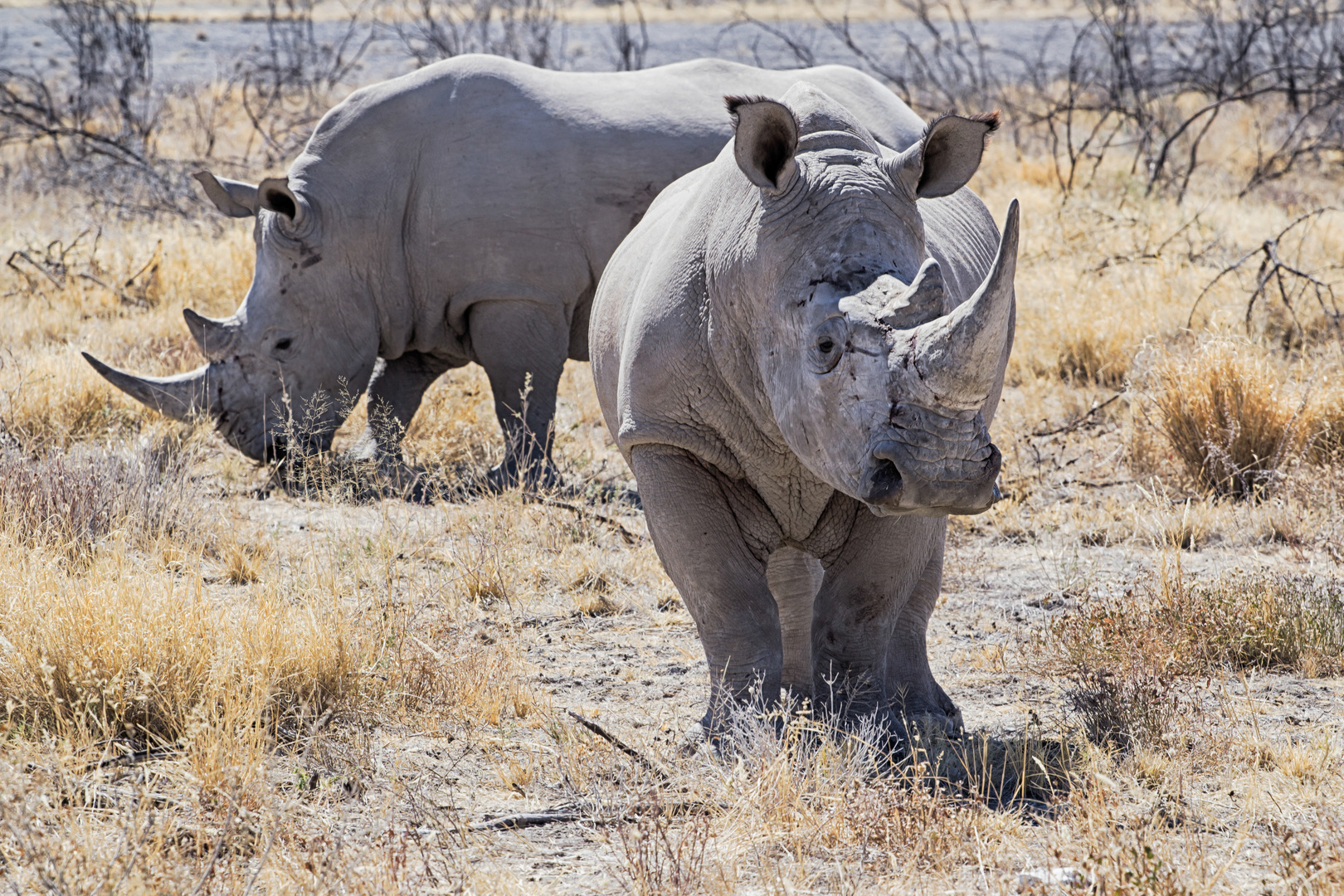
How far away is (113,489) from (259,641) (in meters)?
2.01

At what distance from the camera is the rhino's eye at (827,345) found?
125 inches

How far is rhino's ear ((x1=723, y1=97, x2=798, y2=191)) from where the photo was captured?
11.4 ft

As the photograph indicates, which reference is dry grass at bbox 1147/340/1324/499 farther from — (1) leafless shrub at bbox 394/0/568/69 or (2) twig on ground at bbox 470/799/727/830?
(1) leafless shrub at bbox 394/0/568/69

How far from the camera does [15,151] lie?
14.7 metres

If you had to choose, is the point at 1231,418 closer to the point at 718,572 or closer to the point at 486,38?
the point at 718,572

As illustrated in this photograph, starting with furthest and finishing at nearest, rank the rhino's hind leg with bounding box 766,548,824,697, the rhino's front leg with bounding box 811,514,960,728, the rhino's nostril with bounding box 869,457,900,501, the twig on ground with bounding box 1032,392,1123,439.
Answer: the twig on ground with bounding box 1032,392,1123,439, the rhino's hind leg with bounding box 766,548,824,697, the rhino's front leg with bounding box 811,514,960,728, the rhino's nostril with bounding box 869,457,900,501

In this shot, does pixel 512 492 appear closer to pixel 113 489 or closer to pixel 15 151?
pixel 113 489

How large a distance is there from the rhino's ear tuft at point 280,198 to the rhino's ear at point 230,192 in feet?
0.40

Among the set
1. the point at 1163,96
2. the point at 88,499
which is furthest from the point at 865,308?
the point at 1163,96

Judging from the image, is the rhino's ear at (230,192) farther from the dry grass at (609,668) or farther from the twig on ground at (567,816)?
the twig on ground at (567,816)

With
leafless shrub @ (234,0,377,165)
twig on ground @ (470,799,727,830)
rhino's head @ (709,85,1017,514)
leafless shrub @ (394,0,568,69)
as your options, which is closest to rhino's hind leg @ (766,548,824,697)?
rhino's head @ (709,85,1017,514)

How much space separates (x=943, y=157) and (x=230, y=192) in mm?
4666

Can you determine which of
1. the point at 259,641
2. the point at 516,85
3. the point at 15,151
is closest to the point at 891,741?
the point at 259,641

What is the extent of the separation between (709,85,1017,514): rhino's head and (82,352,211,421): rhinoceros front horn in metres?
4.31
